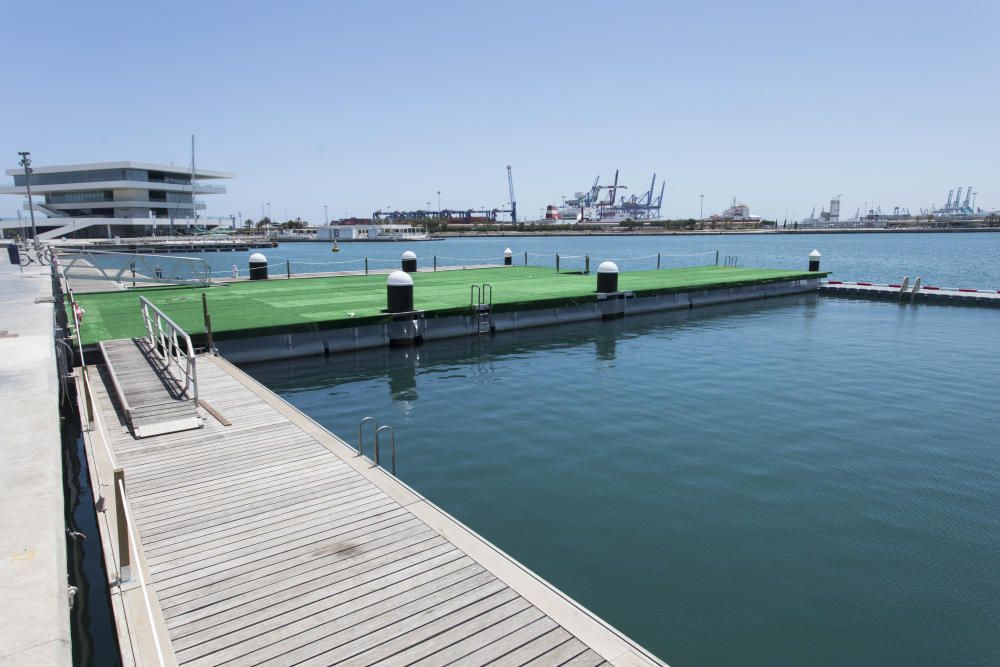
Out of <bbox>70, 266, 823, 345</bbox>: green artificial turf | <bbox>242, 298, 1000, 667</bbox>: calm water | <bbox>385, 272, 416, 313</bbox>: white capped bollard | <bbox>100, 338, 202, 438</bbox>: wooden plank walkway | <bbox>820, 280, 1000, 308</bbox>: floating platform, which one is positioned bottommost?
<bbox>242, 298, 1000, 667</bbox>: calm water

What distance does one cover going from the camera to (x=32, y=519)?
6.44 meters

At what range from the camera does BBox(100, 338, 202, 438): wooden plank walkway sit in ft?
37.2

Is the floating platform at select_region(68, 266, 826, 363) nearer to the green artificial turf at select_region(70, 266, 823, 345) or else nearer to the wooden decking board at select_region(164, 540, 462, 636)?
the green artificial turf at select_region(70, 266, 823, 345)

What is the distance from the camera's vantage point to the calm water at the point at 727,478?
24.2 feet

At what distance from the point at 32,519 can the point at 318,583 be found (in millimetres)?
3038

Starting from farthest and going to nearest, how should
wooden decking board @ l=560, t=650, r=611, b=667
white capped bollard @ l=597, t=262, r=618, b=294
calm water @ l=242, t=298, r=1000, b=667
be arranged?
white capped bollard @ l=597, t=262, r=618, b=294, calm water @ l=242, t=298, r=1000, b=667, wooden decking board @ l=560, t=650, r=611, b=667

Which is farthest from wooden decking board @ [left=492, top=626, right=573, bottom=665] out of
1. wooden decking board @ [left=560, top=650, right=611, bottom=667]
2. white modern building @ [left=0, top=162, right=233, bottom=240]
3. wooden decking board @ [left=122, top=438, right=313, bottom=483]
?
white modern building @ [left=0, top=162, right=233, bottom=240]

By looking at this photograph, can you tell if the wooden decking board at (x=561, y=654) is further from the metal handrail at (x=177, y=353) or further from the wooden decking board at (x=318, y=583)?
the metal handrail at (x=177, y=353)

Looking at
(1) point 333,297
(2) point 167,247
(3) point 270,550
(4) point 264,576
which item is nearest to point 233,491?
(3) point 270,550

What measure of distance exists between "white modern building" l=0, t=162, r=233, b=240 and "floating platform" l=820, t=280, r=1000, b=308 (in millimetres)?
112896

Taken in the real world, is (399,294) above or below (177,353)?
above

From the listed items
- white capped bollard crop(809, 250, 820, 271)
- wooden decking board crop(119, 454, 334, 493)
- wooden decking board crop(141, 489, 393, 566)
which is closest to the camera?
wooden decking board crop(141, 489, 393, 566)

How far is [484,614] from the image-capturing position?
609 cm

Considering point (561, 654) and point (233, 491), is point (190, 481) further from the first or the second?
point (561, 654)
